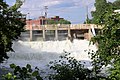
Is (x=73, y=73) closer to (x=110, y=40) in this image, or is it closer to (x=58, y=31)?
(x=110, y=40)

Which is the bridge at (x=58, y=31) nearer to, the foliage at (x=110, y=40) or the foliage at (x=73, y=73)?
the foliage at (x=73, y=73)

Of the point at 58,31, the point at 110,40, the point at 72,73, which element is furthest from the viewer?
the point at 58,31

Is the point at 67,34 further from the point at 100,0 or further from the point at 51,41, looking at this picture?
the point at 100,0

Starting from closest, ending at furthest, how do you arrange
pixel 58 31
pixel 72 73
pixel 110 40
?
1. pixel 110 40
2. pixel 72 73
3. pixel 58 31

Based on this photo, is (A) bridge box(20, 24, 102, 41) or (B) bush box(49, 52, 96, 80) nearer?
(B) bush box(49, 52, 96, 80)

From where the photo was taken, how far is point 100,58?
6.07 m

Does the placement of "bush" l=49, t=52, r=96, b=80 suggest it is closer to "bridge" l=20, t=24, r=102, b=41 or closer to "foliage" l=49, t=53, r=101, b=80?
"foliage" l=49, t=53, r=101, b=80

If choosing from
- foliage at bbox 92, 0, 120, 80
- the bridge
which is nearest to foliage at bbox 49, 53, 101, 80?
foliage at bbox 92, 0, 120, 80

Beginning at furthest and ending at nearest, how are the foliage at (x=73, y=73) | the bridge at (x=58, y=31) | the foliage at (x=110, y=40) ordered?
1. the bridge at (x=58, y=31)
2. the foliage at (x=73, y=73)
3. the foliage at (x=110, y=40)

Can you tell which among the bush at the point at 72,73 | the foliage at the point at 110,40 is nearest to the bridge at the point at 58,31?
the bush at the point at 72,73

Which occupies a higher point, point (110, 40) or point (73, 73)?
point (110, 40)

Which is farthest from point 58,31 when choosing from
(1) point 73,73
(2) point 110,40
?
(2) point 110,40

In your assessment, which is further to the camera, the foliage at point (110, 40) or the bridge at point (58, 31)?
the bridge at point (58, 31)

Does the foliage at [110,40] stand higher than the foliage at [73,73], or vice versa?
the foliage at [110,40]
